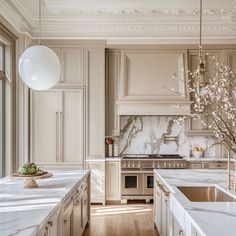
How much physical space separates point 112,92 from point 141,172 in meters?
1.51

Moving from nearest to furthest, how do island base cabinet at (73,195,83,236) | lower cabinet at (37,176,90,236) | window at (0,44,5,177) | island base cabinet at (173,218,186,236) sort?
lower cabinet at (37,176,90,236) < island base cabinet at (173,218,186,236) < island base cabinet at (73,195,83,236) < window at (0,44,5,177)

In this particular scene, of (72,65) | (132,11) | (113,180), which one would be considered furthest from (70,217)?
(132,11)

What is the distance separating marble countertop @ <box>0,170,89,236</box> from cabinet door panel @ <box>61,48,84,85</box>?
2.62 meters

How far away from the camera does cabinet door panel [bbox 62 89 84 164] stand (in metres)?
6.23

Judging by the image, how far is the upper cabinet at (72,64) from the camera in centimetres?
627

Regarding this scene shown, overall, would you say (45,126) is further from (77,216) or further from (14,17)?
(77,216)

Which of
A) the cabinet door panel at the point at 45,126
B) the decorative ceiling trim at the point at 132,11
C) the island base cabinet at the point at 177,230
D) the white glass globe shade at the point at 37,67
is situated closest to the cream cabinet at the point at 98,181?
the cabinet door panel at the point at 45,126

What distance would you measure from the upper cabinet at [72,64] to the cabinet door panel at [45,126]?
1.21 ft

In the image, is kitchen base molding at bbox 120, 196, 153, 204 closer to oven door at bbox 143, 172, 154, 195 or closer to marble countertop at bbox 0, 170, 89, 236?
oven door at bbox 143, 172, 154, 195

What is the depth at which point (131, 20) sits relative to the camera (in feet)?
19.9

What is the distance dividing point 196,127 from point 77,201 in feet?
11.2

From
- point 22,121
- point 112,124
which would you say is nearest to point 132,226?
point 112,124

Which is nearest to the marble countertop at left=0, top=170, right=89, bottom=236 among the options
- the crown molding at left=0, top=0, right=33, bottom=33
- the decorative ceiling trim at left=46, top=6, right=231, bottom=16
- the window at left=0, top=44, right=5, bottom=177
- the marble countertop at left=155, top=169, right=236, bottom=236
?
the marble countertop at left=155, top=169, right=236, bottom=236

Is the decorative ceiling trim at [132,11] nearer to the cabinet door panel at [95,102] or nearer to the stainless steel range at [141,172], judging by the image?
the cabinet door panel at [95,102]
